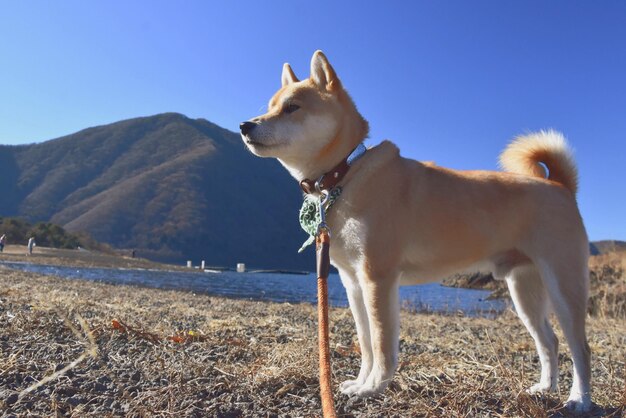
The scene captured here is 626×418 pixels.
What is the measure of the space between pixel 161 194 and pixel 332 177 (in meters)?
110

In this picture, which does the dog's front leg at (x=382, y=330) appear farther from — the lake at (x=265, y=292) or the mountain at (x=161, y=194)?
the mountain at (x=161, y=194)

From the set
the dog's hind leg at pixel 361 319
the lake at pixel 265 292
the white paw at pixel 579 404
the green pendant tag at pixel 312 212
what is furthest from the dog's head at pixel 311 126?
the lake at pixel 265 292

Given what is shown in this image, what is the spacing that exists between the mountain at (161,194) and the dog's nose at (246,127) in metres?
82.1

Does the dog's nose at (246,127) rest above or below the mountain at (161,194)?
below

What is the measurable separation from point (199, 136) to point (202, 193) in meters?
35.6

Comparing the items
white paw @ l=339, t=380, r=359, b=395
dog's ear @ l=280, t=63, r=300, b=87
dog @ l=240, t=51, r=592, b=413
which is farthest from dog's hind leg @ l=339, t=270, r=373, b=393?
dog's ear @ l=280, t=63, r=300, b=87

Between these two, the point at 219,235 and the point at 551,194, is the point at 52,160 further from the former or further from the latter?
the point at 551,194

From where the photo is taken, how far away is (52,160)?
122438 millimetres

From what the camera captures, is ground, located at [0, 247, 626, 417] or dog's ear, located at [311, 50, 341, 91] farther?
dog's ear, located at [311, 50, 341, 91]

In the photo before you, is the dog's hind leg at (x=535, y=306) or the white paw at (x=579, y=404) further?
the dog's hind leg at (x=535, y=306)

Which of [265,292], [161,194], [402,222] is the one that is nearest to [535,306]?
[402,222]

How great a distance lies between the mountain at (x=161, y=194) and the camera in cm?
9662

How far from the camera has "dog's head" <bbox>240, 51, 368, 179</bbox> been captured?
2.98 metres

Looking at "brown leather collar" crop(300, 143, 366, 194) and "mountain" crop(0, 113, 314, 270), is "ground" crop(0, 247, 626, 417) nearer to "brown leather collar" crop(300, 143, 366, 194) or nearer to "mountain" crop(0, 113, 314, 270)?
"brown leather collar" crop(300, 143, 366, 194)
